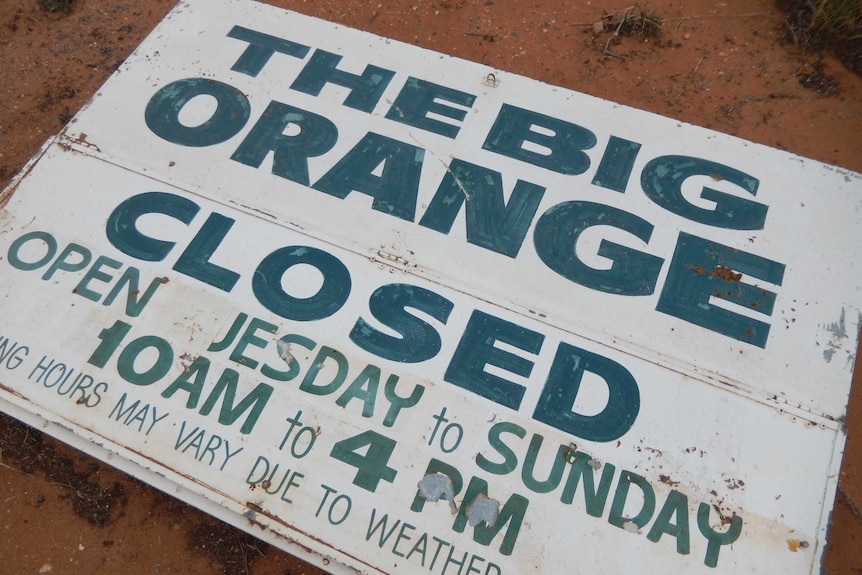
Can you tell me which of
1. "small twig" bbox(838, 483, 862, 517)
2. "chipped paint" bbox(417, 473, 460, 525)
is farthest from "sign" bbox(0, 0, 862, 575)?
"small twig" bbox(838, 483, 862, 517)

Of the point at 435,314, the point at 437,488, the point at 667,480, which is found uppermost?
the point at 435,314

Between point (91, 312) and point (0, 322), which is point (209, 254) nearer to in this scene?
point (91, 312)

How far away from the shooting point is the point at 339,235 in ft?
10.8

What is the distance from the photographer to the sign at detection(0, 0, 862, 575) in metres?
2.68

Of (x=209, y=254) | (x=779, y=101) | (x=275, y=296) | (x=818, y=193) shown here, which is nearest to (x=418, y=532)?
(x=275, y=296)

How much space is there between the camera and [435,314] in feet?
10.1

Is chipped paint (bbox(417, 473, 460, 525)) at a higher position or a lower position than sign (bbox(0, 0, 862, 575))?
lower

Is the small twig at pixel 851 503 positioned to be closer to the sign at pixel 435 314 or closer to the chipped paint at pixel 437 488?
the sign at pixel 435 314

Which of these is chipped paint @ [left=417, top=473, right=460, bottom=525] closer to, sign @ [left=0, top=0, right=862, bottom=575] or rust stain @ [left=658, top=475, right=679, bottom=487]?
sign @ [left=0, top=0, right=862, bottom=575]

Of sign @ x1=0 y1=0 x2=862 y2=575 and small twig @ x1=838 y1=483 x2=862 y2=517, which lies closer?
sign @ x1=0 y1=0 x2=862 y2=575

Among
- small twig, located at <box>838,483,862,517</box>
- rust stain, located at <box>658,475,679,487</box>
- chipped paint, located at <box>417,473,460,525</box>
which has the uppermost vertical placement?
small twig, located at <box>838,483,862,517</box>

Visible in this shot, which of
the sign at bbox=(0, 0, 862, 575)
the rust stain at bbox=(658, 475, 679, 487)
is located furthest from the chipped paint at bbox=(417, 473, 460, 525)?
the rust stain at bbox=(658, 475, 679, 487)

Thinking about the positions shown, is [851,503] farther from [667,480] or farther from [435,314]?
[435,314]

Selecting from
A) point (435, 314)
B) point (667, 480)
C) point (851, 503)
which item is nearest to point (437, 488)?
point (435, 314)
